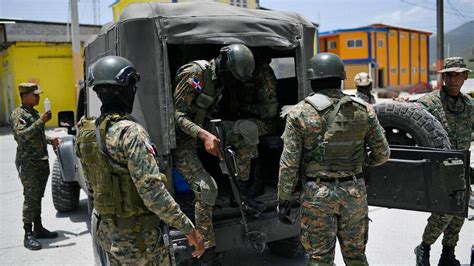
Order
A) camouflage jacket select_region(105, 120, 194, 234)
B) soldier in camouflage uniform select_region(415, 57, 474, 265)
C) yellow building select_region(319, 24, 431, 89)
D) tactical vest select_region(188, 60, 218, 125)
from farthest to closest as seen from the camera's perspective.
→ 1. yellow building select_region(319, 24, 431, 89)
2. soldier in camouflage uniform select_region(415, 57, 474, 265)
3. tactical vest select_region(188, 60, 218, 125)
4. camouflage jacket select_region(105, 120, 194, 234)

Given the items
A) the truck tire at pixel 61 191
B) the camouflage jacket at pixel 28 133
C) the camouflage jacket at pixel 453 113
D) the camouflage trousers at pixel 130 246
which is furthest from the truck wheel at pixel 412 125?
the truck tire at pixel 61 191

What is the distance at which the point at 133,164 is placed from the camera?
246 cm

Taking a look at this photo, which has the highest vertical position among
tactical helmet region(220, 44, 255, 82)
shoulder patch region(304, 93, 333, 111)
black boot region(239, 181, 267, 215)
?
tactical helmet region(220, 44, 255, 82)

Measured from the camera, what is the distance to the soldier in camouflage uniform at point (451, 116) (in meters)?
4.11

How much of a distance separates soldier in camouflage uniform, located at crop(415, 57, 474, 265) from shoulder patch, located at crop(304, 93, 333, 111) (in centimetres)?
147

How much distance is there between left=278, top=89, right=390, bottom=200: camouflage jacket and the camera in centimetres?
309

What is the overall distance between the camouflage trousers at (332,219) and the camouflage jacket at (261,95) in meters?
1.23

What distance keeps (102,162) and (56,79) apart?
67.0 feet

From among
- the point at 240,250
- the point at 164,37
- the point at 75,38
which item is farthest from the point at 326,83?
the point at 75,38

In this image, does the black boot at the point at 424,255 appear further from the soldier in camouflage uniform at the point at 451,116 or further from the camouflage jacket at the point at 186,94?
the camouflage jacket at the point at 186,94

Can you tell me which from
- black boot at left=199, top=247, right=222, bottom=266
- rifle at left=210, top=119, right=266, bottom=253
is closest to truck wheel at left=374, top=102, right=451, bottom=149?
rifle at left=210, top=119, right=266, bottom=253

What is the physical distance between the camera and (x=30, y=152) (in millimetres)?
5305

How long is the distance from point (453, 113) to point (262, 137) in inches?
66.2

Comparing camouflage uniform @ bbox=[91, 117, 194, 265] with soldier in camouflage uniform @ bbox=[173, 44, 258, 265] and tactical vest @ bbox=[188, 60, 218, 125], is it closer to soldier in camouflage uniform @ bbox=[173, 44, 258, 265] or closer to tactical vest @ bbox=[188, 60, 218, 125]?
soldier in camouflage uniform @ bbox=[173, 44, 258, 265]
